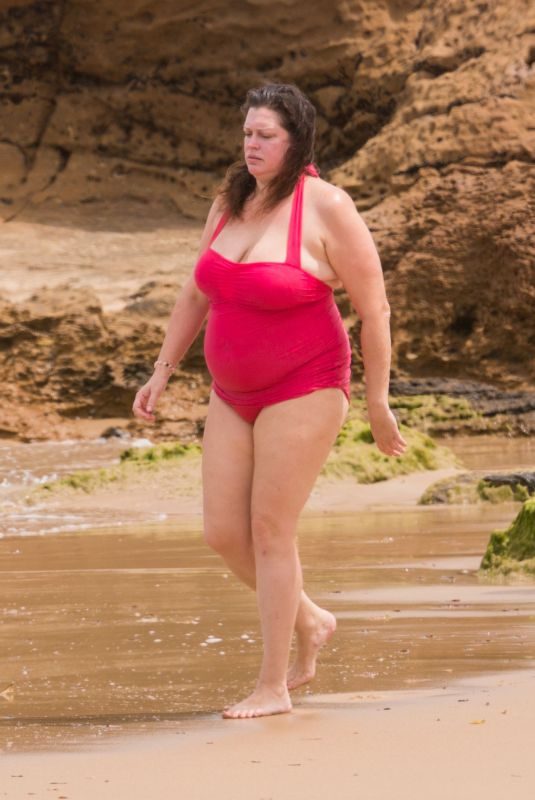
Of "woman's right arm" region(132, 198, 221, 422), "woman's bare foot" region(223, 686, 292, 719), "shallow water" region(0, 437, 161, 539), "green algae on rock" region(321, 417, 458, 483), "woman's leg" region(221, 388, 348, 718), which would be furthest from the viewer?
"green algae on rock" region(321, 417, 458, 483)

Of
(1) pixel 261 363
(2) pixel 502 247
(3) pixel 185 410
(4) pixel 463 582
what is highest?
(1) pixel 261 363

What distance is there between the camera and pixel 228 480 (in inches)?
144

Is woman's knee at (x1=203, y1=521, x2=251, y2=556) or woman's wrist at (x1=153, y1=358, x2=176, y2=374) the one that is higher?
woman's wrist at (x1=153, y1=358, x2=176, y2=374)

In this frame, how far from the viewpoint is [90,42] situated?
24.4 m

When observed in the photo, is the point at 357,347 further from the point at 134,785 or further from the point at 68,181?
the point at 134,785

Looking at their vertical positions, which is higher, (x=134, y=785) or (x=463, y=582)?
(x=134, y=785)

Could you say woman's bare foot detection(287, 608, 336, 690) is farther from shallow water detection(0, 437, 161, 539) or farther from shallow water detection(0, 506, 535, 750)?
shallow water detection(0, 437, 161, 539)

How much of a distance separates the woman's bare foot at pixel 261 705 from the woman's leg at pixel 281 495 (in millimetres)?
128

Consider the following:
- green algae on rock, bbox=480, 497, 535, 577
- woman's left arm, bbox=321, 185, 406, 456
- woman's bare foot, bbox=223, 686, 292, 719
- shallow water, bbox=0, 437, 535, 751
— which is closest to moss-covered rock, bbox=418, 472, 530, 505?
shallow water, bbox=0, 437, 535, 751

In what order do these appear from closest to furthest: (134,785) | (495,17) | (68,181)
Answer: (134,785) < (495,17) < (68,181)

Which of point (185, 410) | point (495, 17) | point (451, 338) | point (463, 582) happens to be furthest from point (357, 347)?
point (463, 582)

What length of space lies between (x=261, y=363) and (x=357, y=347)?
14319 mm

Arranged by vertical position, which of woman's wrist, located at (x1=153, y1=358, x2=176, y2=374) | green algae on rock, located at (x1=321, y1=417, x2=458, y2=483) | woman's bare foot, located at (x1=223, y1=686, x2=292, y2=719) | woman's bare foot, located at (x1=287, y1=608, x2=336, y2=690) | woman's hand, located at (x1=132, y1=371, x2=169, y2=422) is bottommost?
green algae on rock, located at (x1=321, y1=417, x2=458, y2=483)

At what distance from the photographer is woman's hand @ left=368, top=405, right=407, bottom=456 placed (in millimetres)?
3744
